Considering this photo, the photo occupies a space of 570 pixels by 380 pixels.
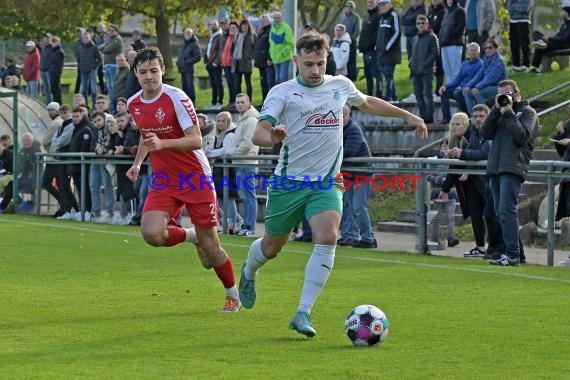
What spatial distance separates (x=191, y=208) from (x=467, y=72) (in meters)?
11.0

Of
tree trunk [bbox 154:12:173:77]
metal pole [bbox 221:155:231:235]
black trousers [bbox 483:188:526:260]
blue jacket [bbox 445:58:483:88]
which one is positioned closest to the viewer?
black trousers [bbox 483:188:526:260]

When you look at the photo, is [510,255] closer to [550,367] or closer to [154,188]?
[154,188]

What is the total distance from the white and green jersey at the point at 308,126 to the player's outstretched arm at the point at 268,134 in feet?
0.65

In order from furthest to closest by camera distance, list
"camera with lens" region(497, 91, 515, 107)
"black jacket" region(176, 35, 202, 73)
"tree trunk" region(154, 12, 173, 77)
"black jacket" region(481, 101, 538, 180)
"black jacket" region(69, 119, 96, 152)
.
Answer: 1. "tree trunk" region(154, 12, 173, 77)
2. "black jacket" region(176, 35, 202, 73)
3. "black jacket" region(69, 119, 96, 152)
4. "black jacket" region(481, 101, 538, 180)
5. "camera with lens" region(497, 91, 515, 107)

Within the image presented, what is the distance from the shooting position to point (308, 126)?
9.81m

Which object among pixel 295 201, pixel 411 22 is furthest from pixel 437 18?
pixel 295 201

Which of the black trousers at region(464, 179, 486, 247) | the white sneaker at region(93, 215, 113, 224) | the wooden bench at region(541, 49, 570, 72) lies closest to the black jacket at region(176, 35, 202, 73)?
the white sneaker at region(93, 215, 113, 224)

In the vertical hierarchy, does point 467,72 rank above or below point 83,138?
above

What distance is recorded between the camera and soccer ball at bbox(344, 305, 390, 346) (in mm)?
8898

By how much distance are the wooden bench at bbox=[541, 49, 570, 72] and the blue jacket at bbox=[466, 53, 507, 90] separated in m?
4.01

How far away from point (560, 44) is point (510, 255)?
991 centimetres

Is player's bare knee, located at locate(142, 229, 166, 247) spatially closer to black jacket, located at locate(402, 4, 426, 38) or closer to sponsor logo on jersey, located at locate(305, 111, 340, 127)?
sponsor logo on jersey, located at locate(305, 111, 340, 127)

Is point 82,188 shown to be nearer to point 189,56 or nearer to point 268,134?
point 189,56

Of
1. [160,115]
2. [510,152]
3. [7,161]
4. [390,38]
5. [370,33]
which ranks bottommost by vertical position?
[7,161]
